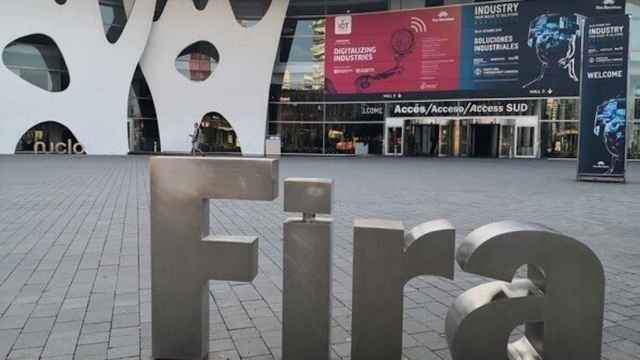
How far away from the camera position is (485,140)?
107ft

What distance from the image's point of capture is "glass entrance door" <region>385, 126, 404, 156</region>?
33.0 metres

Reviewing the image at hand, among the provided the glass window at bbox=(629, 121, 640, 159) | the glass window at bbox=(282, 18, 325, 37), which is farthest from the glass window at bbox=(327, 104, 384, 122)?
the glass window at bbox=(629, 121, 640, 159)

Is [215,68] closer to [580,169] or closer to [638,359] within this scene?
[580,169]

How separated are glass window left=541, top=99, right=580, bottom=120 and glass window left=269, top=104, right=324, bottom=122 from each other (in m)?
12.3

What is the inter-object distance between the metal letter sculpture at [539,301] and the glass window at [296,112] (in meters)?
31.1

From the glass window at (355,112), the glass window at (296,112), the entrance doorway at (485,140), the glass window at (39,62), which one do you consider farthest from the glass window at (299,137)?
the glass window at (39,62)

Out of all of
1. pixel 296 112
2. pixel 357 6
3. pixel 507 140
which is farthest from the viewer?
pixel 296 112

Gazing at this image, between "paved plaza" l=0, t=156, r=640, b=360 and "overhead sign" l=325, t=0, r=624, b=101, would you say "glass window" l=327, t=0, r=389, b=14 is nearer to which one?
"overhead sign" l=325, t=0, r=624, b=101

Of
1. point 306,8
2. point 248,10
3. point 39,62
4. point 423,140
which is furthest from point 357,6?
point 39,62

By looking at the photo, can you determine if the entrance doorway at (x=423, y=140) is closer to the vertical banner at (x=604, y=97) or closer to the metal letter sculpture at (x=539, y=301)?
the vertical banner at (x=604, y=97)

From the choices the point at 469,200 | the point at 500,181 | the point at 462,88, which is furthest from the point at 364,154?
the point at 469,200

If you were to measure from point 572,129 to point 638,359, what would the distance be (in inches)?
1177

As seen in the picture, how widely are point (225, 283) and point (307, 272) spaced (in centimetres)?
207

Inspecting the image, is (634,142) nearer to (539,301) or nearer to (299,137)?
(299,137)
